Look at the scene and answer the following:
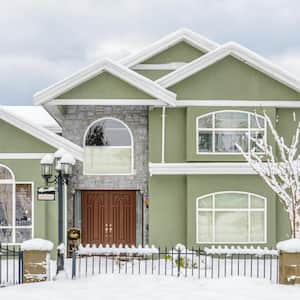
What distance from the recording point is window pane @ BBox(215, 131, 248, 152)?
18.1 m

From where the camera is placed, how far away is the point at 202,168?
702 inches

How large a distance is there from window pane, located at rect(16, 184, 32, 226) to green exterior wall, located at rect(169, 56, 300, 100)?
572cm

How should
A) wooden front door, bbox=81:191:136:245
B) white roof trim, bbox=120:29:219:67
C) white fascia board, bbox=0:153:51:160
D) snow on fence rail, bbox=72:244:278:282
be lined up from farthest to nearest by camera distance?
white roof trim, bbox=120:29:219:67
wooden front door, bbox=81:191:136:245
white fascia board, bbox=0:153:51:160
snow on fence rail, bbox=72:244:278:282

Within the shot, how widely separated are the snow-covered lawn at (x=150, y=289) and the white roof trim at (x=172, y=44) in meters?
10.0

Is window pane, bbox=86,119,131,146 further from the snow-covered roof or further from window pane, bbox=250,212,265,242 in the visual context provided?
window pane, bbox=250,212,265,242

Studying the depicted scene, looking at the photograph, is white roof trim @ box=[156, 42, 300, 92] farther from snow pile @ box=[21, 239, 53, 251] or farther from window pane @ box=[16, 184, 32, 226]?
snow pile @ box=[21, 239, 53, 251]

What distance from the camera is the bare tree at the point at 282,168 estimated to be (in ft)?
54.6

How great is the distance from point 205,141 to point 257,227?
3.25 meters

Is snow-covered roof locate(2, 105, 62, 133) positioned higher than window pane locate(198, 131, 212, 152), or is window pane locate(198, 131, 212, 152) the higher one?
snow-covered roof locate(2, 105, 62, 133)

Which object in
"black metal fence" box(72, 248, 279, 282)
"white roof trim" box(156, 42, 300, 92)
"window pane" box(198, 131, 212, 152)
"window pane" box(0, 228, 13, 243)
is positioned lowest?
"black metal fence" box(72, 248, 279, 282)

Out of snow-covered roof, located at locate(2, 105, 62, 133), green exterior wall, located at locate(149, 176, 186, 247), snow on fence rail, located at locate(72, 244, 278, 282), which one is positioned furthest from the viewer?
snow-covered roof, located at locate(2, 105, 62, 133)

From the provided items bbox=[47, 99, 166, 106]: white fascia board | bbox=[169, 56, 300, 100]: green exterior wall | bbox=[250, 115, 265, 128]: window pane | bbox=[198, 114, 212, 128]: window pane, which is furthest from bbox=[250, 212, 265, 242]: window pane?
bbox=[47, 99, 166, 106]: white fascia board

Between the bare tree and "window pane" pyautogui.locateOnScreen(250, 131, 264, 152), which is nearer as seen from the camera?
the bare tree

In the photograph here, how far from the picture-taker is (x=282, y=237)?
1819cm
